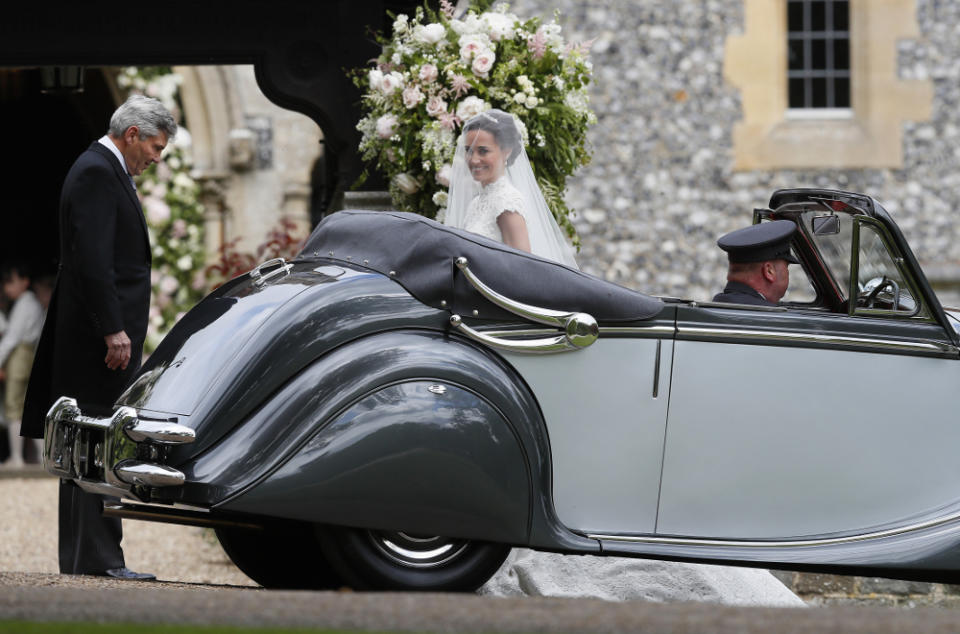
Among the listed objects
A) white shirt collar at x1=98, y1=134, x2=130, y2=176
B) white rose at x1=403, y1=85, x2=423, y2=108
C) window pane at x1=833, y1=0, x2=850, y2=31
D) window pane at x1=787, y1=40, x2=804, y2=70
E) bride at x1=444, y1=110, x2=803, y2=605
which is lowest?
bride at x1=444, y1=110, x2=803, y2=605

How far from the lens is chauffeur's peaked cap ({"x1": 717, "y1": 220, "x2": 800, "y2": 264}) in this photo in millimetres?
5566

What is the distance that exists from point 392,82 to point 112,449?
104 inches

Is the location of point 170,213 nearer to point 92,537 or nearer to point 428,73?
point 428,73

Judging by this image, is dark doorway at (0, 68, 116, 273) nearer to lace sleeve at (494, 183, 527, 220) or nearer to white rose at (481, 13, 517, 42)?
white rose at (481, 13, 517, 42)

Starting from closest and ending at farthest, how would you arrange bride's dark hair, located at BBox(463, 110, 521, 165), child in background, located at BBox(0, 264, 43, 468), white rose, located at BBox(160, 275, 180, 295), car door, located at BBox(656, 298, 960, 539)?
car door, located at BBox(656, 298, 960, 539)
bride's dark hair, located at BBox(463, 110, 521, 165)
child in background, located at BBox(0, 264, 43, 468)
white rose, located at BBox(160, 275, 180, 295)

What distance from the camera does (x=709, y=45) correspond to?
48.1 feet

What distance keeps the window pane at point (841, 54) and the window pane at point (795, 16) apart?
39 cm

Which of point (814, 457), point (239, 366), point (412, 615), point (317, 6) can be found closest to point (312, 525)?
point (239, 366)

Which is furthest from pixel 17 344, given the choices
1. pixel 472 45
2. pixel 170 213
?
pixel 472 45

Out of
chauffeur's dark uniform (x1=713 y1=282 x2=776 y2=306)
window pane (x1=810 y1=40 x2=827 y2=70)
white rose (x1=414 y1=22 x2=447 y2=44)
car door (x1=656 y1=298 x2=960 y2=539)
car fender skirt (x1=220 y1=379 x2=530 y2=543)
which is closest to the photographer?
car fender skirt (x1=220 y1=379 x2=530 y2=543)

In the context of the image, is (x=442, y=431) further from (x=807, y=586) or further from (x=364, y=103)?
(x=807, y=586)

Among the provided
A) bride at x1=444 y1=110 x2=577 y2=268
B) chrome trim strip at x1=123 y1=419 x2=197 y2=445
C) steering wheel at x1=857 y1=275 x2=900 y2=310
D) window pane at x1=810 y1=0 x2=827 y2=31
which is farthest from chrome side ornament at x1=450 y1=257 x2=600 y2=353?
window pane at x1=810 y1=0 x2=827 y2=31

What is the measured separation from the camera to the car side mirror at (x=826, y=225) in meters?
5.57

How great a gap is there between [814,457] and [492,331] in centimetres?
118
